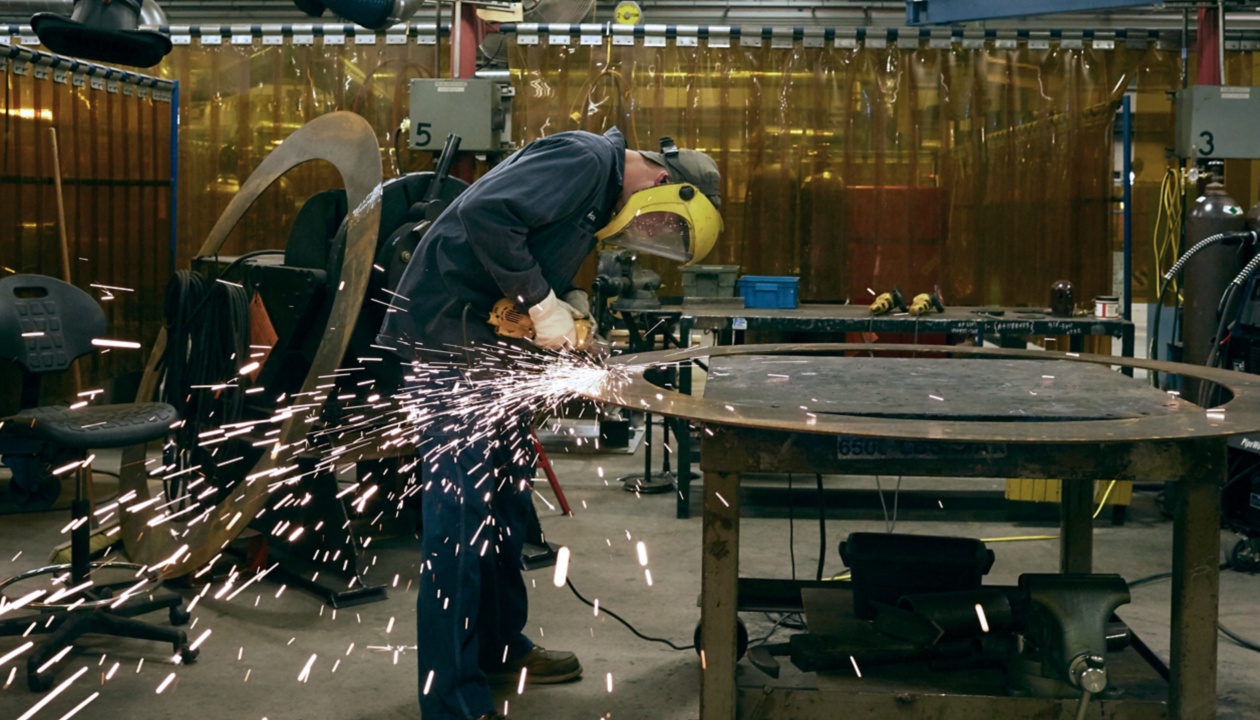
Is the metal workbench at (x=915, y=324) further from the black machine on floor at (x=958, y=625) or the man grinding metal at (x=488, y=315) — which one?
the black machine on floor at (x=958, y=625)

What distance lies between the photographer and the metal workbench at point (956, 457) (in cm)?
214

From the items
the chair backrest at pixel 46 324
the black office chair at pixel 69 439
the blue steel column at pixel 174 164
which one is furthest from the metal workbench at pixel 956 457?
the blue steel column at pixel 174 164

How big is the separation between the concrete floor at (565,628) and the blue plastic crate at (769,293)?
3.63 ft

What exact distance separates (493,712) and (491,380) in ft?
2.84

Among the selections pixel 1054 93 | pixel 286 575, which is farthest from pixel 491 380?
pixel 1054 93

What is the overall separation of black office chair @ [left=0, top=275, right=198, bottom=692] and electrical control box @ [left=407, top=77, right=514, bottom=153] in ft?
8.35

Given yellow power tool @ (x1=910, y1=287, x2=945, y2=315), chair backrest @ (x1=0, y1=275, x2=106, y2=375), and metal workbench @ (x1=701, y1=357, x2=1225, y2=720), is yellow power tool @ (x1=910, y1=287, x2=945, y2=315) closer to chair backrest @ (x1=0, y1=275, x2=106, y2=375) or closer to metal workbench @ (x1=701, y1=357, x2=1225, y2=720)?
metal workbench @ (x1=701, y1=357, x2=1225, y2=720)

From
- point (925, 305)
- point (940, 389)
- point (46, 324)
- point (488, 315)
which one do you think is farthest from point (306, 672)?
point (925, 305)

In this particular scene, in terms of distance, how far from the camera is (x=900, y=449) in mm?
2236

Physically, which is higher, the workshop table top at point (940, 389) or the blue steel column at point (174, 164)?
the blue steel column at point (174, 164)

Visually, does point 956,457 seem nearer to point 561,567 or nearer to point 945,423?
point 945,423

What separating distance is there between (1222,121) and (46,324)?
553 cm

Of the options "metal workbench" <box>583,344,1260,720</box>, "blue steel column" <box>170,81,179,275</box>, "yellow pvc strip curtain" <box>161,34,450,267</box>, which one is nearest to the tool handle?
"metal workbench" <box>583,344,1260,720</box>

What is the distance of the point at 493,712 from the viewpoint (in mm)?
2951
